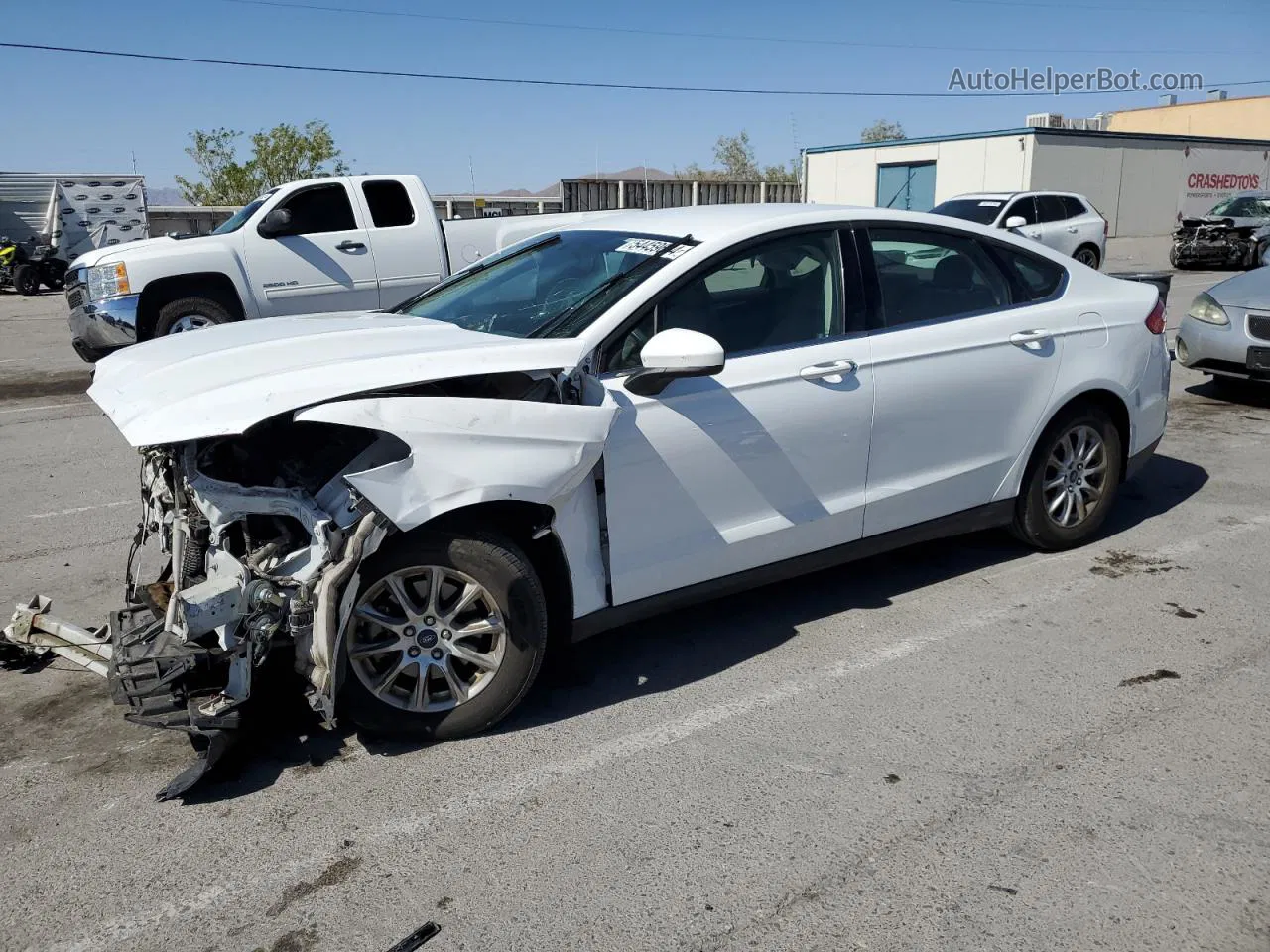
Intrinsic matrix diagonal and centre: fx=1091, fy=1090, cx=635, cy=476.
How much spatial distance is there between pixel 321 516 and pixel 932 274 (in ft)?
9.58

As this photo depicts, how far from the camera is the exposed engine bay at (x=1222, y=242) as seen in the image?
2338 centimetres

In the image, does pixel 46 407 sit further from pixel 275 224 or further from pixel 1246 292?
pixel 1246 292

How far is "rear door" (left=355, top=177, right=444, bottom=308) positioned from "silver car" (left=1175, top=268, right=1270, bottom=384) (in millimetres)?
7651

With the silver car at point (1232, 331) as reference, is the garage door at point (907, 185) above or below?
above

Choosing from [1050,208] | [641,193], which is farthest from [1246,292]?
[641,193]

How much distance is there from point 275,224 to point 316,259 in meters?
0.54

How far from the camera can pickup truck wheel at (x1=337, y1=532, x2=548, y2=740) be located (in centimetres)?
349

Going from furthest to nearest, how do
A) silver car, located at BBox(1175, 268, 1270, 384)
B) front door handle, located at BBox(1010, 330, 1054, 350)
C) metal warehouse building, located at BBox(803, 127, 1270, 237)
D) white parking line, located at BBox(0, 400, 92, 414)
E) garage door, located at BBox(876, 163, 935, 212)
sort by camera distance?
garage door, located at BBox(876, 163, 935, 212)
metal warehouse building, located at BBox(803, 127, 1270, 237)
white parking line, located at BBox(0, 400, 92, 414)
silver car, located at BBox(1175, 268, 1270, 384)
front door handle, located at BBox(1010, 330, 1054, 350)

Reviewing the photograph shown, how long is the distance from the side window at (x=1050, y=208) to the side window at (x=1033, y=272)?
614 inches

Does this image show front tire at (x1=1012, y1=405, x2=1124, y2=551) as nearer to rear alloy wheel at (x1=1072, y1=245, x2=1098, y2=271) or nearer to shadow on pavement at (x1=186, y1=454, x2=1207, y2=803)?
shadow on pavement at (x1=186, y1=454, x2=1207, y2=803)

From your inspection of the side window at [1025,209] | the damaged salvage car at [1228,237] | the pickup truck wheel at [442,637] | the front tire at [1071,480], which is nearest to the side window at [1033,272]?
the front tire at [1071,480]

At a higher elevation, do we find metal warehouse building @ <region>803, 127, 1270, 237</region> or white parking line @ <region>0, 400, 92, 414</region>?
metal warehouse building @ <region>803, 127, 1270, 237</region>

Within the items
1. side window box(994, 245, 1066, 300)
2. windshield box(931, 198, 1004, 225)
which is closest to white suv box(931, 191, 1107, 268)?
windshield box(931, 198, 1004, 225)

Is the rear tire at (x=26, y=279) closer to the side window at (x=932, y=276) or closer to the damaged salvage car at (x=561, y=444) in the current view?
the damaged salvage car at (x=561, y=444)
